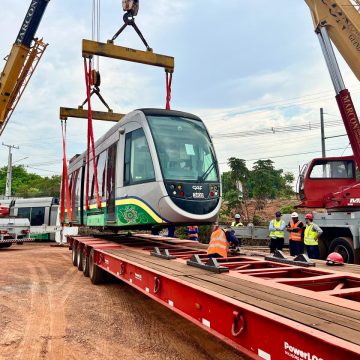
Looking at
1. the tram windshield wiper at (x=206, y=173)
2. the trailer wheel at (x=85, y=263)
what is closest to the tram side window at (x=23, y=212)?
the trailer wheel at (x=85, y=263)

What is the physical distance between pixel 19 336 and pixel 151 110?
14.9 feet

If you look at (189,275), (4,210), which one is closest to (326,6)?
(189,275)

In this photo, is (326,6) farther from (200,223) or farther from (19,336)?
(19,336)

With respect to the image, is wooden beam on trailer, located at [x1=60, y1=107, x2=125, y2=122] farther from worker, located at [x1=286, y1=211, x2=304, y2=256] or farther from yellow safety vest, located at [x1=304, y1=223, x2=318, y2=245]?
yellow safety vest, located at [x1=304, y1=223, x2=318, y2=245]

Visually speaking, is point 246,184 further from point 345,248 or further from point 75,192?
point 345,248

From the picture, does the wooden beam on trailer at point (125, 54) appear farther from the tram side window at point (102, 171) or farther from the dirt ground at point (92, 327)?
the dirt ground at point (92, 327)

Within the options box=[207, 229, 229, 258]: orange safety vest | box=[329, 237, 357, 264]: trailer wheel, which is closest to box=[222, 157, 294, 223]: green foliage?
box=[329, 237, 357, 264]: trailer wheel

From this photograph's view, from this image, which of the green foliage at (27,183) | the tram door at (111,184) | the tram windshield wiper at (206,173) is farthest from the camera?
the green foliage at (27,183)

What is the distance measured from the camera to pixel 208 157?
7711 mm

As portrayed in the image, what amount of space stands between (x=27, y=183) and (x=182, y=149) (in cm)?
6863

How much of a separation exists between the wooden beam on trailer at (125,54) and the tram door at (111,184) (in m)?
2.07

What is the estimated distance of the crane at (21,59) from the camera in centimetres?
1455

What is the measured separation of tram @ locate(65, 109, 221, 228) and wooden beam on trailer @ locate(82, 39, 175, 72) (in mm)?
1668

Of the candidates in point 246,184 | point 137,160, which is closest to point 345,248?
point 137,160
